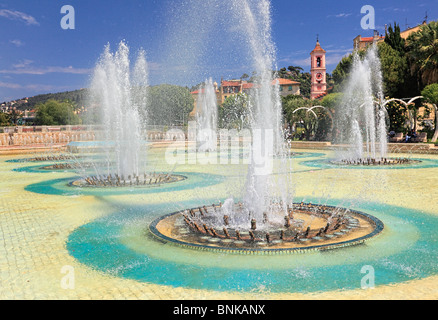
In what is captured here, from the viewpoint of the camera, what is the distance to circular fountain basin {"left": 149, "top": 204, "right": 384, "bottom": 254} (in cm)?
530

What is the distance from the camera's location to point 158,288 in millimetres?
4109

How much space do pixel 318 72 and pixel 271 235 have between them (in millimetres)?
65698

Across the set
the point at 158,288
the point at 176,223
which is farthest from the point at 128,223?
the point at 158,288

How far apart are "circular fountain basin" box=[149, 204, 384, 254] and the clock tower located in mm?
63499

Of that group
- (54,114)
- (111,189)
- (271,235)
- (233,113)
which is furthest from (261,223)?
(54,114)

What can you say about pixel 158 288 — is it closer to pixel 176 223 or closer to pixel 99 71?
pixel 176 223

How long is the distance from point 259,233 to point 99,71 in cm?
1368

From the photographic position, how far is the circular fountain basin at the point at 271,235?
530 cm

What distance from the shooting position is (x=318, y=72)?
67.5 metres
